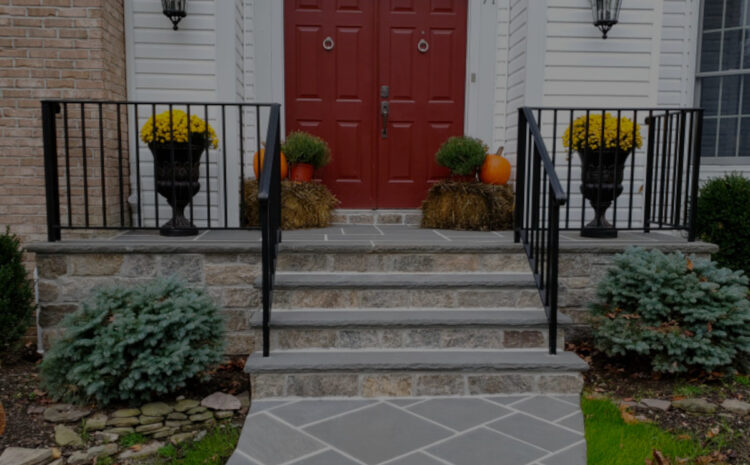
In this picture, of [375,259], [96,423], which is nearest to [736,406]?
[375,259]

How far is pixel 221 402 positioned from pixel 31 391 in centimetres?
106

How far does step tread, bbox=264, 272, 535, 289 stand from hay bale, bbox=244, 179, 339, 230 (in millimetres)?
1058

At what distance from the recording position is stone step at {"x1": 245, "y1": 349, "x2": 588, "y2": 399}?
299 centimetres

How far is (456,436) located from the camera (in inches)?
102

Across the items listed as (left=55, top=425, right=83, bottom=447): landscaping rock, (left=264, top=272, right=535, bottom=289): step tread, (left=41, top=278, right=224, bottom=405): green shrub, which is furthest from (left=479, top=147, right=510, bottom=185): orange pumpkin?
(left=55, top=425, right=83, bottom=447): landscaping rock

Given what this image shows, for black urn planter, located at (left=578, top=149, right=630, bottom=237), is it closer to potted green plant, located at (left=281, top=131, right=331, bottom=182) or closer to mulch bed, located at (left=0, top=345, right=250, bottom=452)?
potted green plant, located at (left=281, top=131, right=331, bottom=182)

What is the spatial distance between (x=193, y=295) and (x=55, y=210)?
4.20ft

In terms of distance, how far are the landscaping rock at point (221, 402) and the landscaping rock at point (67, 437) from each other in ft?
1.79

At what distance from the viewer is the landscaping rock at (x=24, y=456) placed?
245 centimetres

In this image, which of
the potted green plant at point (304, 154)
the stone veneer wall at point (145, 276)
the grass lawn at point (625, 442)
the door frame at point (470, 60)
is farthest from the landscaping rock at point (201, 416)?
the door frame at point (470, 60)

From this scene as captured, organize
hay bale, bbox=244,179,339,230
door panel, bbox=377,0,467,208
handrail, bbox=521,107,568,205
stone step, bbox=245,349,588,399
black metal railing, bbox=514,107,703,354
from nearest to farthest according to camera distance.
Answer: stone step, bbox=245,349,588,399
handrail, bbox=521,107,568,205
black metal railing, bbox=514,107,703,354
hay bale, bbox=244,179,339,230
door panel, bbox=377,0,467,208

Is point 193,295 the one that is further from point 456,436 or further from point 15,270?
point 456,436

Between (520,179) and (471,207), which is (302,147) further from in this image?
(520,179)

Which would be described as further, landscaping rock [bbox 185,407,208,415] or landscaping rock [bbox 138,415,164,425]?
landscaping rock [bbox 185,407,208,415]
